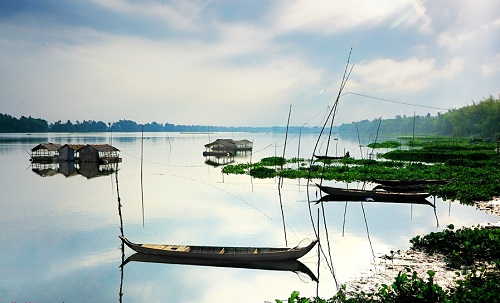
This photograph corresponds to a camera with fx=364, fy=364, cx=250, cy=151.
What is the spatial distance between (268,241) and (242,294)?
223 inches

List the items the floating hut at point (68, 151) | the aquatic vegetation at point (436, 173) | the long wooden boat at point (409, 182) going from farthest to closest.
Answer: the floating hut at point (68, 151) < the long wooden boat at point (409, 182) < the aquatic vegetation at point (436, 173)

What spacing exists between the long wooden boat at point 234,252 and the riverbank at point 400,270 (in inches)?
87.8

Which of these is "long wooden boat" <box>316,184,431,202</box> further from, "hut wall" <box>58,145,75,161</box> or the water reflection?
"hut wall" <box>58,145,75,161</box>

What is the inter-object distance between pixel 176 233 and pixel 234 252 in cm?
627

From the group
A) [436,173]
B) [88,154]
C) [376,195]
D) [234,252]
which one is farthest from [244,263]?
[88,154]

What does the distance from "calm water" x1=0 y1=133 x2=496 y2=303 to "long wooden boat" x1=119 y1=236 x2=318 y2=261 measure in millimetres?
523

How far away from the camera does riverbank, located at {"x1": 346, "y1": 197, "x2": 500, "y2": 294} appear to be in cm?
1134

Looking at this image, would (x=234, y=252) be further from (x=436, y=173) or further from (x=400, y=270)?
(x=436, y=173)

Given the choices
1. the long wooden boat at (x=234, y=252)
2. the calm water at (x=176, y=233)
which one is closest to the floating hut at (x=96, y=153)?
the calm water at (x=176, y=233)

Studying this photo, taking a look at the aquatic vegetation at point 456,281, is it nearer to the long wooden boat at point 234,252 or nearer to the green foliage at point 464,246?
the green foliage at point 464,246

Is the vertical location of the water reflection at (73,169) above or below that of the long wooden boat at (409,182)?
below

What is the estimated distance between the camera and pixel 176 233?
745 inches

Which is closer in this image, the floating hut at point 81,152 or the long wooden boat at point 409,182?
the long wooden boat at point 409,182

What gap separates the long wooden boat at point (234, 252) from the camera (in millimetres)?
13312
